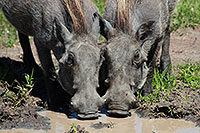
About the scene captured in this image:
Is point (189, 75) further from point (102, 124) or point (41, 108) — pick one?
point (41, 108)

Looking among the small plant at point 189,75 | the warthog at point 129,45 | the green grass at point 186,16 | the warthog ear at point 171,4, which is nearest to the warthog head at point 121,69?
the warthog at point 129,45

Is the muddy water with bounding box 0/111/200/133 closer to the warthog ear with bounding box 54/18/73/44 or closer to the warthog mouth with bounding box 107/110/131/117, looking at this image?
the warthog mouth with bounding box 107/110/131/117

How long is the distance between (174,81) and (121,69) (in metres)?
1.07

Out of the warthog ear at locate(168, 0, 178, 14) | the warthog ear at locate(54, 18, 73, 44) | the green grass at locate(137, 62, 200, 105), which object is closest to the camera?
the warthog ear at locate(54, 18, 73, 44)

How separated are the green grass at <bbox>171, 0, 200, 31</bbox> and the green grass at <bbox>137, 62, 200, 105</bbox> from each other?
179 cm

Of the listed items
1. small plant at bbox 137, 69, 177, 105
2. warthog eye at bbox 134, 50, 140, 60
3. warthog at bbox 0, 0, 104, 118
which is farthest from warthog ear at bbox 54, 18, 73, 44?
small plant at bbox 137, 69, 177, 105

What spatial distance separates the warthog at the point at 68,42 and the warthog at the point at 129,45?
179 millimetres

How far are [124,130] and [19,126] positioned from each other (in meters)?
1.13

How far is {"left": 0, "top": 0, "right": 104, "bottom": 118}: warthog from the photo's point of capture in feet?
13.6

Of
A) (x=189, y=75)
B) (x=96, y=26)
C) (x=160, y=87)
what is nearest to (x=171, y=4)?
(x=189, y=75)

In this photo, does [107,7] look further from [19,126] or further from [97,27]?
[19,126]

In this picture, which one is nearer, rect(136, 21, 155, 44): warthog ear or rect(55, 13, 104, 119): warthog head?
rect(55, 13, 104, 119): warthog head

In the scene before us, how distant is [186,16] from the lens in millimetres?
7586

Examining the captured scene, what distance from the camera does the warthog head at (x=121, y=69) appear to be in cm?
426
